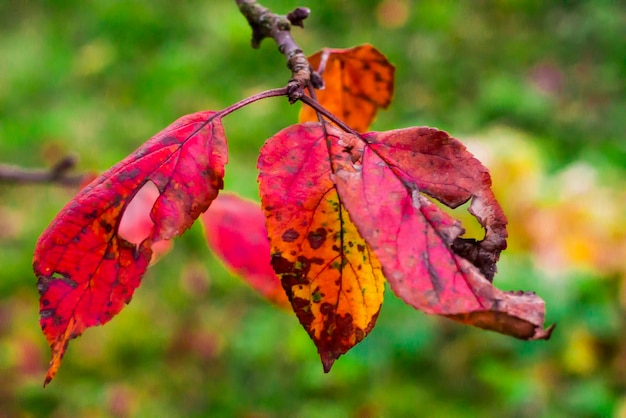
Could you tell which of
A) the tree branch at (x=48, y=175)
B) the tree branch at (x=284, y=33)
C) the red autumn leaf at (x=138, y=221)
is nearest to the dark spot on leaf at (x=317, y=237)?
the tree branch at (x=284, y=33)

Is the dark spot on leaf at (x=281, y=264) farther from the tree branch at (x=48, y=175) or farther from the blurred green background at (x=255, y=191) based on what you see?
the blurred green background at (x=255, y=191)

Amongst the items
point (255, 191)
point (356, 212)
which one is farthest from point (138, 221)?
point (255, 191)

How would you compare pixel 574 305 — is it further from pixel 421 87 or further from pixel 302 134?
pixel 302 134

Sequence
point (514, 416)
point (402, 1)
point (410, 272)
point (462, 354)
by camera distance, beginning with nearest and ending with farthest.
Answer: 1. point (410, 272)
2. point (514, 416)
3. point (462, 354)
4. point (402, 1)

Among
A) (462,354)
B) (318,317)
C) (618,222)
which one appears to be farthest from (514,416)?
(318,317)

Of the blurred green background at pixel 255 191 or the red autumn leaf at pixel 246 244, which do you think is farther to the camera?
the blurred green background at pixel 255 191

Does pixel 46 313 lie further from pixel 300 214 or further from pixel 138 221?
pixel 138 221

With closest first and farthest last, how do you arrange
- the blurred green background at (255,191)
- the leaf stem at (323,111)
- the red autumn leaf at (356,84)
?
1. the leaf stem at (323,111)
2. the red autumn leaf at (356,84)
3. the blurred green background at (255,191)
